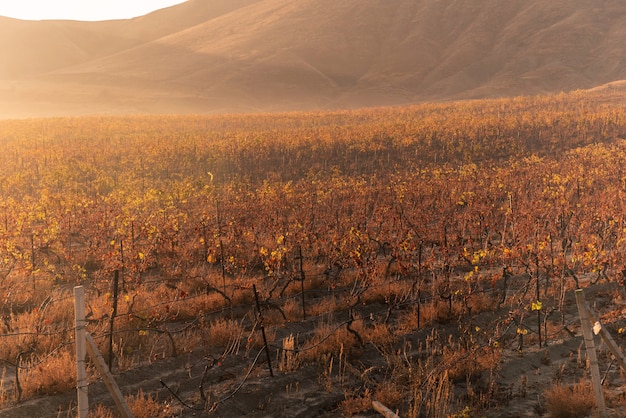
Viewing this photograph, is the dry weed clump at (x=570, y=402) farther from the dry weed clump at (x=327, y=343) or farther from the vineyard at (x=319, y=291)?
the dry weed clump at (x=327, y=343)

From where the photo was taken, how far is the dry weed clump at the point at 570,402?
18.6 ft

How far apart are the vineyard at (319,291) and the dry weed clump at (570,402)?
0.02 m

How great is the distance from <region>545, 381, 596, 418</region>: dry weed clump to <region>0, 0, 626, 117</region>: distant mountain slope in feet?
225

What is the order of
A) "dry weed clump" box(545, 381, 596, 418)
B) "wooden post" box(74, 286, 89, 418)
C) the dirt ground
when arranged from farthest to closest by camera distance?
the dirt ground
"dry weed clump" box(545, 381, 596, 418)
"wooden post" box(74, 286, 89, 418)

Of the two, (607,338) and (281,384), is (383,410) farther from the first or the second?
(607,338)

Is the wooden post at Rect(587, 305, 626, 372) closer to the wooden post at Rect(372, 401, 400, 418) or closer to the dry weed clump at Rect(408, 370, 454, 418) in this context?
the dry weed clump at Rect(408, 370, 454, 418)

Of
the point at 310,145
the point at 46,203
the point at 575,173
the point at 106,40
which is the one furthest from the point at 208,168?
the point at 106,40

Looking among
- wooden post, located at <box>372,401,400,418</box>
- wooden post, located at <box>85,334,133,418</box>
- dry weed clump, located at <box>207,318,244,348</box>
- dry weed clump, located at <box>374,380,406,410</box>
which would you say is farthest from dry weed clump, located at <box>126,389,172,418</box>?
dry weed clump, located at <box>374,380,406,410</box>

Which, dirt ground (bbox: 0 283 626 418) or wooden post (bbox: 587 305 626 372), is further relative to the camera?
dirt ground (bbox: 0 283 626 418)

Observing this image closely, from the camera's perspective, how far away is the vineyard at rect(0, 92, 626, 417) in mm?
6223

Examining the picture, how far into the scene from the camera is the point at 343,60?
10144 cm

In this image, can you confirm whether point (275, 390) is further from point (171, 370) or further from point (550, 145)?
point (550, 145)

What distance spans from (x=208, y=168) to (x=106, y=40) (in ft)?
520

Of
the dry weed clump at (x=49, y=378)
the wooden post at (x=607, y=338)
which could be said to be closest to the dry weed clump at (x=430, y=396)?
the wooden post at (x=607, y=338)
